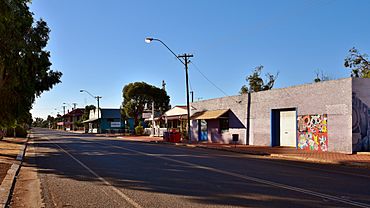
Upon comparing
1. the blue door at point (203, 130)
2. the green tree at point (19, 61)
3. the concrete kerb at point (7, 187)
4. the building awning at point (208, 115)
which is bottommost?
the concrete kerb at point (7, 187)

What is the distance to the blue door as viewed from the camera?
4088 cm

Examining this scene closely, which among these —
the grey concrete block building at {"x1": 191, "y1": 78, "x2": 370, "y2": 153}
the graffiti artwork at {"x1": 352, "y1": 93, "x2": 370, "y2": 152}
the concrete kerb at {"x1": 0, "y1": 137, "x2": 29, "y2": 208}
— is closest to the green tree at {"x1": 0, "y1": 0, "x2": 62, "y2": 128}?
the concrete kerb at {"x1": 0, "y1": 137, "x2": 29, "y2": 208}

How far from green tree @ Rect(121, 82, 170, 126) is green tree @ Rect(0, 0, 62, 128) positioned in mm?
43050

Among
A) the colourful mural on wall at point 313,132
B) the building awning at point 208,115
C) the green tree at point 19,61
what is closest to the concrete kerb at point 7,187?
the green tree at point 19,61

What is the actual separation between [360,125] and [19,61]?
17.6 meters

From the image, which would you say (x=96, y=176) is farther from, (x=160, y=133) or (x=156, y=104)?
(x=156, y=104)

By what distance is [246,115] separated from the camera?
110ft

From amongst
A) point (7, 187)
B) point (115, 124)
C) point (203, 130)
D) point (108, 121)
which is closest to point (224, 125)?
point (203, 130)

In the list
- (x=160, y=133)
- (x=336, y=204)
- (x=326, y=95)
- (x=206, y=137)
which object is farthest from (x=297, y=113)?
(x=160, y=133)

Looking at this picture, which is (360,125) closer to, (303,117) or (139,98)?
(303,117)

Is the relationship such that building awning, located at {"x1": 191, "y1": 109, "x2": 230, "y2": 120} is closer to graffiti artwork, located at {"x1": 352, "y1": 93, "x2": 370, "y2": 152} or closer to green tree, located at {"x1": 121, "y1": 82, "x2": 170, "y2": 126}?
graffiti artwork, located at {"x1": 352, "y1": 93, "x2": 370, "y2": 152}

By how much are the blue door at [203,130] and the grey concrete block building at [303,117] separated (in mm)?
1591

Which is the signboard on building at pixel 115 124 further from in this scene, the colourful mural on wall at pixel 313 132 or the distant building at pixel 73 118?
the colourful mural on wall at pixel 313 132

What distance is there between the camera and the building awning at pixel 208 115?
120ft
